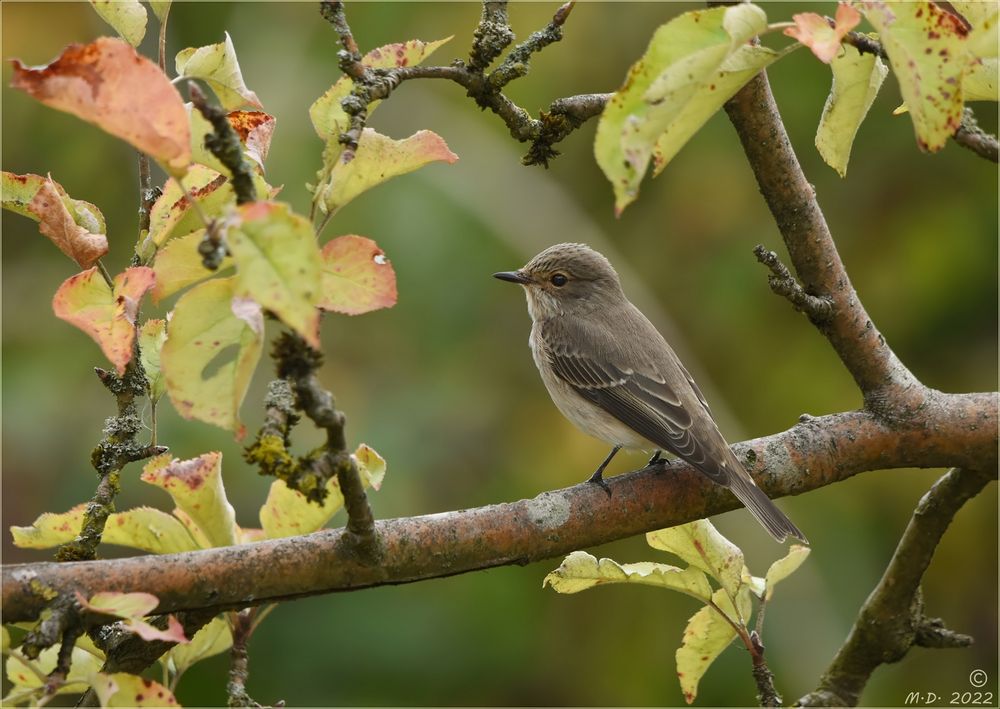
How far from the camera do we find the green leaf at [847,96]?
7.82 feet

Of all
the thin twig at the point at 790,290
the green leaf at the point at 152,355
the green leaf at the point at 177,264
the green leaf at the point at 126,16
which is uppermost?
the green leaf at the point at 126,16

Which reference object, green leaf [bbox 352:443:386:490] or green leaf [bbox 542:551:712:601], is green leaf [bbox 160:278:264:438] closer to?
green leaf [bbox 352:443:386:490]

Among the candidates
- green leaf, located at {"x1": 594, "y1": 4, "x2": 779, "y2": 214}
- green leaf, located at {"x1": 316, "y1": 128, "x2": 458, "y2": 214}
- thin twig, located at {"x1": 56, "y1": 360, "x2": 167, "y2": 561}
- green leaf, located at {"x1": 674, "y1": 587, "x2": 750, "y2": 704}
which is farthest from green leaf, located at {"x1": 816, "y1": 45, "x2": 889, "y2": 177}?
thin twig, located at {"x1": 56, "y1": 360, "x2": 167, "y2": 561}

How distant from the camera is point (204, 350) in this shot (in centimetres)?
194

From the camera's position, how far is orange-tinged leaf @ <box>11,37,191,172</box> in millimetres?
1741

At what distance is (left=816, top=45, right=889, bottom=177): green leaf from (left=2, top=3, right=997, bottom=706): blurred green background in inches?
125

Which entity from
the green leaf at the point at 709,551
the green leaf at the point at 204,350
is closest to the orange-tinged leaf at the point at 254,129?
the green leaf at the point at 204,350

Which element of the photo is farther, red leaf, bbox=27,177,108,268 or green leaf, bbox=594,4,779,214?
red leaf, bbox=27,177,108,268

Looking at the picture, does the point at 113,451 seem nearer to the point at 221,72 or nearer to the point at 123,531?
the point at 123,531

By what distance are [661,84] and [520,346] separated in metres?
4.83

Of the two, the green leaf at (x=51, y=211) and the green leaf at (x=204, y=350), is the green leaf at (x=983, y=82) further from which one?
the green leaf at (x=51, y=211)

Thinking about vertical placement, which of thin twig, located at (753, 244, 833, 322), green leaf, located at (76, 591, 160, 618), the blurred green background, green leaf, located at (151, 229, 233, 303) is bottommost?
the blurred green background

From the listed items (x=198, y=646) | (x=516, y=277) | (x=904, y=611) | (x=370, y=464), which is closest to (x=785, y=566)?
(x=904, y=611)

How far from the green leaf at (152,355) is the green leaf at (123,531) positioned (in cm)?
28
